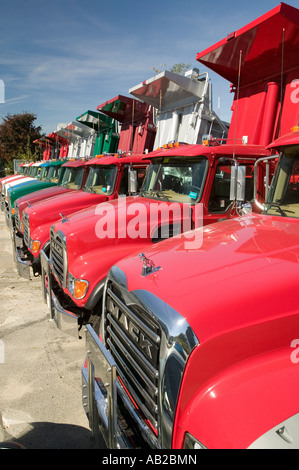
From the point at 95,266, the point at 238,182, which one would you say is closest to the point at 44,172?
the point at 95,266

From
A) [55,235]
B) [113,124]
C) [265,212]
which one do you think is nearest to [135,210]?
[55,235]

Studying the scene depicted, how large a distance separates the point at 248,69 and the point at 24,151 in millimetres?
38049

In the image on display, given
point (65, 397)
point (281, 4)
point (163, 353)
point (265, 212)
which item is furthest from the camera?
point (281, 4)

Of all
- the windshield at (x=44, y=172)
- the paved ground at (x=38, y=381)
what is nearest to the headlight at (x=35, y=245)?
the paved ground at (x=38, y=381)

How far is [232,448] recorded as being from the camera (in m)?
1.47

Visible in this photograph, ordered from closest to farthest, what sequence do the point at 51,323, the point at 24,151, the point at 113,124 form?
1. the point at 51,323
2. the point at 113,124
3. the point at 24,151

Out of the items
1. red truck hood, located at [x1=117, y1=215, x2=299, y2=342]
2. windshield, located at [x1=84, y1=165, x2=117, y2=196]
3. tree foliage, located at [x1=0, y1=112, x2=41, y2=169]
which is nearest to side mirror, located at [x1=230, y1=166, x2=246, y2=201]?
red truck hood, located at [x1=117, y1=215, x2=299, y2=342]

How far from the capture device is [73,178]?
9281 millimetres

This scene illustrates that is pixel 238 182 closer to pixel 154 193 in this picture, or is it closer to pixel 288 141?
pixel 288 141

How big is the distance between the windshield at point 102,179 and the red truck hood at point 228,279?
4225 millimetres

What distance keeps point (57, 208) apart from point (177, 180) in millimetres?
→ 3039

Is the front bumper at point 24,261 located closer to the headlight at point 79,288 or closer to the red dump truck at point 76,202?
the red dump truck at point 76,202
